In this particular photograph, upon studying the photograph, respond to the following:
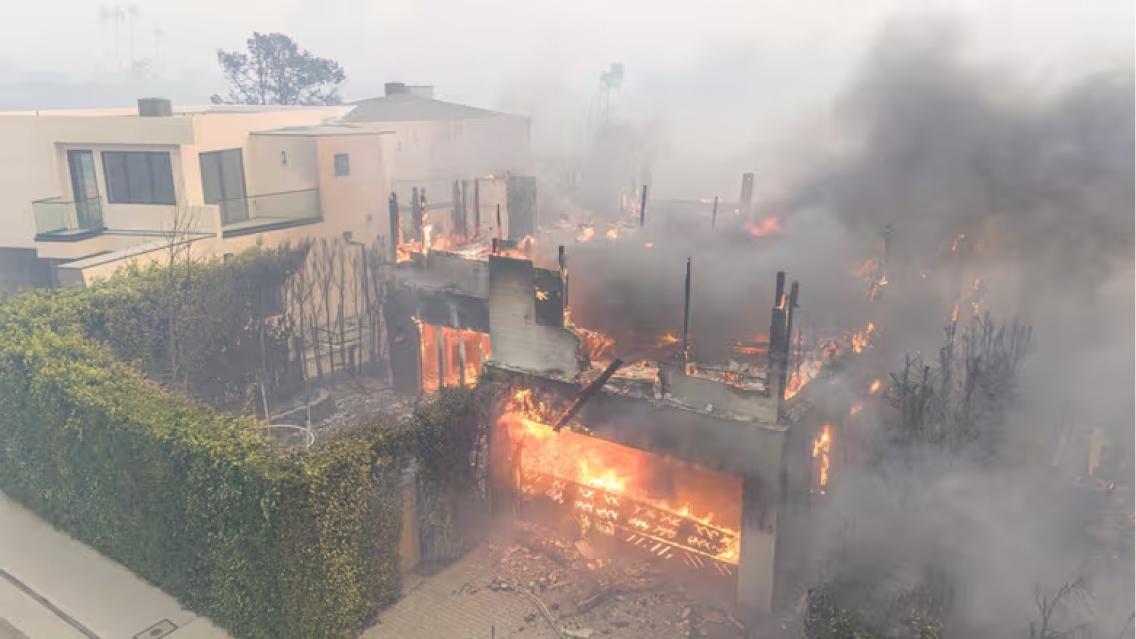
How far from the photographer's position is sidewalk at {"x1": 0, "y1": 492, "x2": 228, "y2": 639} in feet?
33.9

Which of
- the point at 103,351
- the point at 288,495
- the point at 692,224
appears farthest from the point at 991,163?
the point at 103,351

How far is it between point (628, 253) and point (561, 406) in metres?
10.4

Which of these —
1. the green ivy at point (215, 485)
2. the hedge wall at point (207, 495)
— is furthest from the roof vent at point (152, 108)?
the hedge wall at point (207, 495)

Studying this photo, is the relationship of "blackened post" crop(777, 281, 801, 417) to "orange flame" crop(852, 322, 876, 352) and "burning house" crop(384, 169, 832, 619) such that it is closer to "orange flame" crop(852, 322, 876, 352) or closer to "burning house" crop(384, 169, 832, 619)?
"burning house" crop(384, 169, 832, 619)

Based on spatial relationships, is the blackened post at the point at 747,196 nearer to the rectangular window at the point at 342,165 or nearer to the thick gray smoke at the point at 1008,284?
the thick gray smoke at the point at 1008,284

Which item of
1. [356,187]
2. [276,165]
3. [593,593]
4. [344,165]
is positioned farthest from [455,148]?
[593,593]

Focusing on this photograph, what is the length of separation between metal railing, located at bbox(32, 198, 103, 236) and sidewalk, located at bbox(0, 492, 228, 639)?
37.1 feet

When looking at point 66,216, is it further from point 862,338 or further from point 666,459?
point 862,338

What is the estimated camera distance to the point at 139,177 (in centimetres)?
2147

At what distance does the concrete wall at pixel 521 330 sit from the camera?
12.8 metres

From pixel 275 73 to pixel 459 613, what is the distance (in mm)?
47033

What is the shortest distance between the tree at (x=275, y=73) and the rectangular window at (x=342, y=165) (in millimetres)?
30072

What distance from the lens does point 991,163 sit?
1858 centimetres

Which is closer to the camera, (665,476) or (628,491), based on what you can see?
(665,476)
